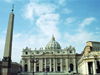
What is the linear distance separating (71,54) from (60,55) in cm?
658

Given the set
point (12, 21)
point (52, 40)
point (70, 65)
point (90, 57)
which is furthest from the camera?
point (52, 40)

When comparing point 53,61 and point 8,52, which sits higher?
point 8,52

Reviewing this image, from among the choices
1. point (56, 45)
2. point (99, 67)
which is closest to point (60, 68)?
point (56, 45)

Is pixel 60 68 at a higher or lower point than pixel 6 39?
lower

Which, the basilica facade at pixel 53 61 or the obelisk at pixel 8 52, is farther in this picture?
the basilica facade at pixel 53 61

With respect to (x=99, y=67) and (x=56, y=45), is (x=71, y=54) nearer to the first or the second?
(x=56, y=45)

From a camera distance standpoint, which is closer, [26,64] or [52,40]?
[26,64]

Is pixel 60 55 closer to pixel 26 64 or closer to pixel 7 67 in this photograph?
pixel 26 64

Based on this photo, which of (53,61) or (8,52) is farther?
(53,61)

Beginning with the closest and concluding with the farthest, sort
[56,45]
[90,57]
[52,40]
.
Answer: [90,57]
[56,45]
[52,40]

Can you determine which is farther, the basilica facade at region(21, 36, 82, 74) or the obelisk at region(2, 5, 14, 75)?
the basilica facade at region(21, 36, 82, 74)

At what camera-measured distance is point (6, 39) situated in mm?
22672

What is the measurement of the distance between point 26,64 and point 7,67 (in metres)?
58.4

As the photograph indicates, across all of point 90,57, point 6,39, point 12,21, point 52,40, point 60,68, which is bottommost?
point 60,68
